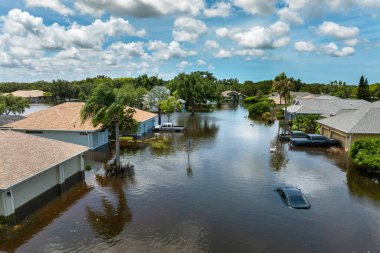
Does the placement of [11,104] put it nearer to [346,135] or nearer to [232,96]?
[346,135]

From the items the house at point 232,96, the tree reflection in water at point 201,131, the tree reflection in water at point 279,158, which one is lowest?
the tree reflection in water at point 279,158

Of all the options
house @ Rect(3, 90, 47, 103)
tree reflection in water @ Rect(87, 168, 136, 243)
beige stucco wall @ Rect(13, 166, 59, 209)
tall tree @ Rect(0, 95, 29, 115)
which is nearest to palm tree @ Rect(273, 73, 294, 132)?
tree reflection in water @ Rect(87, 168, 136, 243)

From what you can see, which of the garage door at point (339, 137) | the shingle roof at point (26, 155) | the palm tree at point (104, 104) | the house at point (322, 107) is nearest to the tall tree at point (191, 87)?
the house at point (322, 107)

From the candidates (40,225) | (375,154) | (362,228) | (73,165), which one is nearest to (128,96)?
(73,165)

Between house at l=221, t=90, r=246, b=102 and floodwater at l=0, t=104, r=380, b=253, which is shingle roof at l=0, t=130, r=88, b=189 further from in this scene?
house at l=221, t=90, r=246, b=102

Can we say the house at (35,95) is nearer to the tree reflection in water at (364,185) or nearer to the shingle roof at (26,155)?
the shingle roof at (26,155)

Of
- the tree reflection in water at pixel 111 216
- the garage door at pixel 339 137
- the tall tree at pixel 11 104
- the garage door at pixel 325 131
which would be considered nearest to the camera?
the tree reflection in water at pixel 111 216
